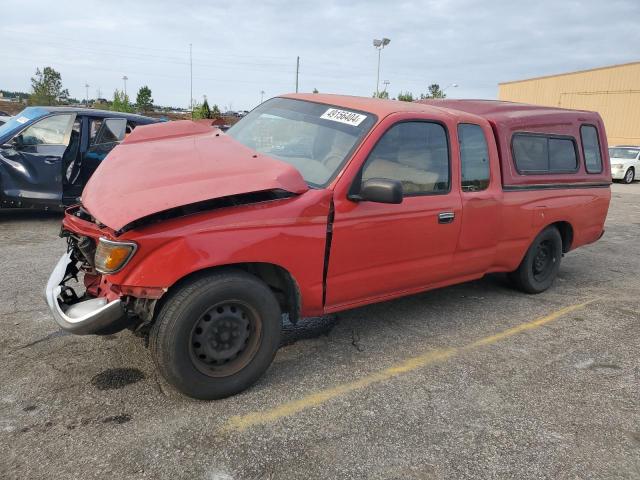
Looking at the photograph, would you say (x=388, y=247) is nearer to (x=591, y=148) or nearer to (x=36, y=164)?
(x=591, y=148)

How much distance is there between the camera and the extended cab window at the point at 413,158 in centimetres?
344

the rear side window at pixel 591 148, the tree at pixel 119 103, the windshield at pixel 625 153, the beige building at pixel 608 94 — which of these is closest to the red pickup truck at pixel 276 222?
the rear side window at pixel 591 148

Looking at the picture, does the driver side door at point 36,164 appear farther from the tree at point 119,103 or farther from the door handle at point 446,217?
the tree at point 119,103

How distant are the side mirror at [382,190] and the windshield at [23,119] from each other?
6107 mm

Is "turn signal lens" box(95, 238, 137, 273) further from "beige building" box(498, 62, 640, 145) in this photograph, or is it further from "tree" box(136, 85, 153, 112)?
"tree" box(136, 85, 153, 112)

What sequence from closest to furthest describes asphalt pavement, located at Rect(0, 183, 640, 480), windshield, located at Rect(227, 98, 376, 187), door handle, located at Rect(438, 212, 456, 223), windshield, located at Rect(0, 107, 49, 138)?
asphalt pavement, located at Rect(0, 183, 640, 480)
windshield, located at Rect(227, 98, 376, 187)
door handle, located at Rect(438, 212, 456, 223)
windshield, located at Rect(0, 107, 49, 138)

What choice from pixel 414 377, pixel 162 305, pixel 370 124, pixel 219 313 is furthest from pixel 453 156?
pixel 162 305

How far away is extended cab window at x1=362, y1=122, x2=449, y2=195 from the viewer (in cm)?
344

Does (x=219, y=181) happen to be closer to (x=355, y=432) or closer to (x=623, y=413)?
(x=355, y=432)

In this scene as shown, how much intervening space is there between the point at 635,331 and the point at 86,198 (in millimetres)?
4516

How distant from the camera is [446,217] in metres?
3.85

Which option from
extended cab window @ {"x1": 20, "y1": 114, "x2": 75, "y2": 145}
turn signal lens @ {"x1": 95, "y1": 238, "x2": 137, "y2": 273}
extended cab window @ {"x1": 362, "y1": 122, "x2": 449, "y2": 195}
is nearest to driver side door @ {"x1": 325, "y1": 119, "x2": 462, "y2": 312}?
extended cab window @ {"x1": 362, "y1": 122, "x2": 449, "y2": 195}

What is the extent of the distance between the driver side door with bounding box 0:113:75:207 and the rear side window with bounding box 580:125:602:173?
263 inches

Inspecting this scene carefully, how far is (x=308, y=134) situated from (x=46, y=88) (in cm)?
A: 4722
